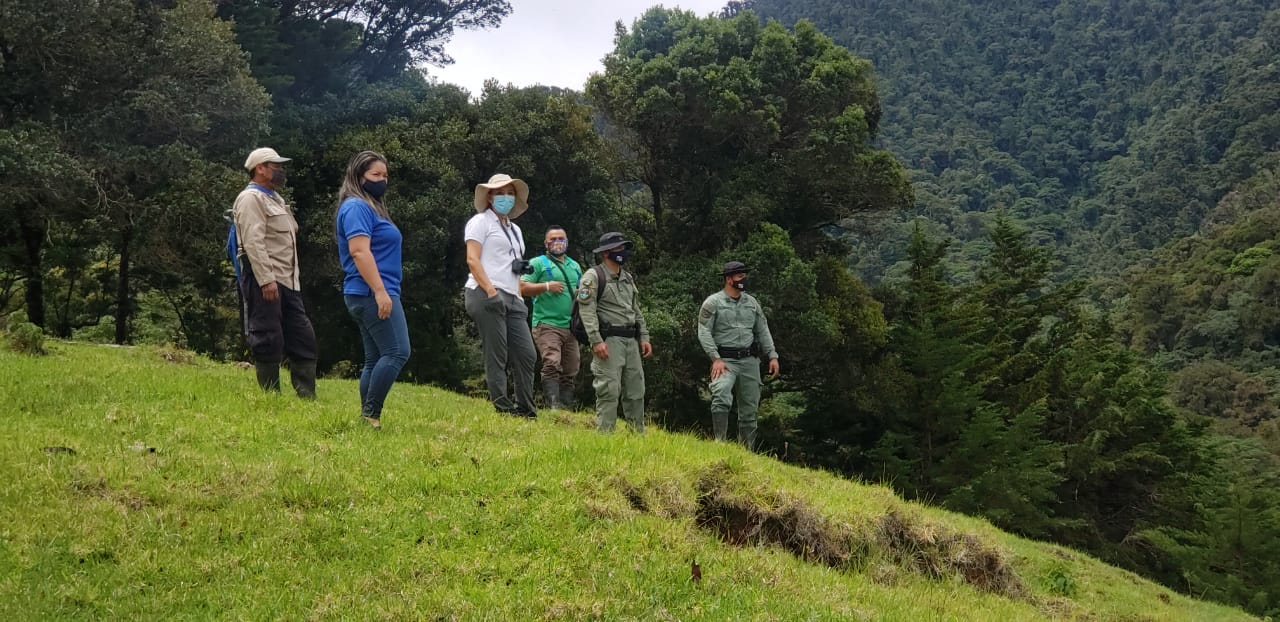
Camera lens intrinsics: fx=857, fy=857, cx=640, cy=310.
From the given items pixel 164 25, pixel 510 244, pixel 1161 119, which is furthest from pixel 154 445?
pixel 1161 119

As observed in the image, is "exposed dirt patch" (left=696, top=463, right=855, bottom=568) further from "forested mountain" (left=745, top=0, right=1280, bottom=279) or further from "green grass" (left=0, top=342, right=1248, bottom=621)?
"forested mountain" (left=745, top=0, right=1280, bottom=279)

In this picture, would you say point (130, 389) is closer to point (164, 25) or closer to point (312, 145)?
point (164, 25)

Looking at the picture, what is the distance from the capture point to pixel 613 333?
810cm

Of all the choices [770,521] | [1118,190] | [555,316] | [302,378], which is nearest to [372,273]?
[302,378]

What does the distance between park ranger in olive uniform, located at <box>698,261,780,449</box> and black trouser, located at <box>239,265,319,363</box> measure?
169 inches

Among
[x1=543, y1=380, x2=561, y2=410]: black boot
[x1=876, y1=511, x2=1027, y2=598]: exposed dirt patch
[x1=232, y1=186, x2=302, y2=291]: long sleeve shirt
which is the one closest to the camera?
[x1=876, y1=511, x2=1027, y2=598]: exposed dirt patch

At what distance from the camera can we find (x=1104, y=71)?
375ft

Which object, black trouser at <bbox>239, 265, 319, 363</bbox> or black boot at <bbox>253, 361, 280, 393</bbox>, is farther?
black boot at <bbox>253, 361, 280, 393</bbox>

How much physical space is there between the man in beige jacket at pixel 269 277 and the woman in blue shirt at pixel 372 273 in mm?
778

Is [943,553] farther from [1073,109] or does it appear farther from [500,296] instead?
[1073,109]

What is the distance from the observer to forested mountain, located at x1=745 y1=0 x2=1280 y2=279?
8031 centimetres

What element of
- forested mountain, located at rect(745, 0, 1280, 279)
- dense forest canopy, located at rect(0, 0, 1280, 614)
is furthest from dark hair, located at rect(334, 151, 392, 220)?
forested mountain, located at rect(745, 0, 1280, 279)

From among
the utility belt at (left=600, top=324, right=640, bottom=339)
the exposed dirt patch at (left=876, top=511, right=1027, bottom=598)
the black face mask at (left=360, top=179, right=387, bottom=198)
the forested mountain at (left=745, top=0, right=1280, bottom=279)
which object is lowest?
the exposed dirt patch at (left=876, top=511, right=1027, bottom=598)

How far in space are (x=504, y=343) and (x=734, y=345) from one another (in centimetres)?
315
